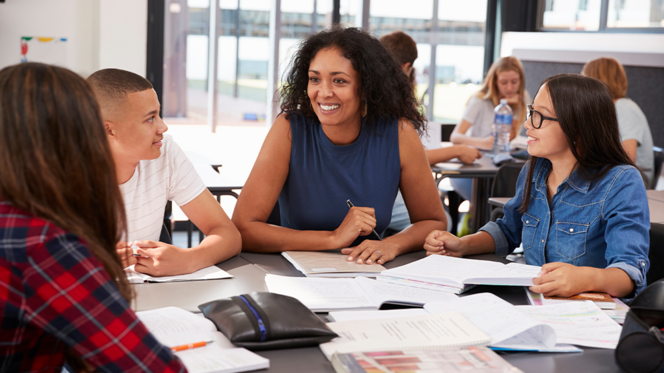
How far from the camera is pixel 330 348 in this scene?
41.2 inches

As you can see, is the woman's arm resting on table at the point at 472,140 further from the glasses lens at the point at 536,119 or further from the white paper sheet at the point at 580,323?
the white paper sheet at the point at 580,323

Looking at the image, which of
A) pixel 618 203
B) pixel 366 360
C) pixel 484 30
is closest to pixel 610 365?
pixel 366 360

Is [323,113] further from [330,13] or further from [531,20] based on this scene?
[531,20]

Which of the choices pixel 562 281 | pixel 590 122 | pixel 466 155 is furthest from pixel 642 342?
pixel 466 155

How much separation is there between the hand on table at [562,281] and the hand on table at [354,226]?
508 mm

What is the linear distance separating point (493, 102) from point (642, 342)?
143 inches

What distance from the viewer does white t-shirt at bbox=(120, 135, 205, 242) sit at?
5.54ft

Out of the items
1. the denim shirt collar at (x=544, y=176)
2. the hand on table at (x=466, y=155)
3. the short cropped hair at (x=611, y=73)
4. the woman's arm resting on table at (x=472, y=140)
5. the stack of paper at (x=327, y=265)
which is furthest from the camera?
the woman's arm resting on table at (x=472, y=140)

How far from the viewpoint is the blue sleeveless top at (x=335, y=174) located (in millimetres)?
1931

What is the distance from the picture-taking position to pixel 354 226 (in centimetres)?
172

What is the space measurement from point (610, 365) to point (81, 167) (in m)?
0.92

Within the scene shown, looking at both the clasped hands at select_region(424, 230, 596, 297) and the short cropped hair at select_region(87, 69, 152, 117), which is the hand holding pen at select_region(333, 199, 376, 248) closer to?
the clasped hands at select_region(424, 230, 596, 297)

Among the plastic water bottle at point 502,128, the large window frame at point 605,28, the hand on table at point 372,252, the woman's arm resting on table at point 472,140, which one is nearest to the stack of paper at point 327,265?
the hand on table at point 372,252

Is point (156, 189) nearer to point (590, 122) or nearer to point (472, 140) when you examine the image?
point (590, 122)
